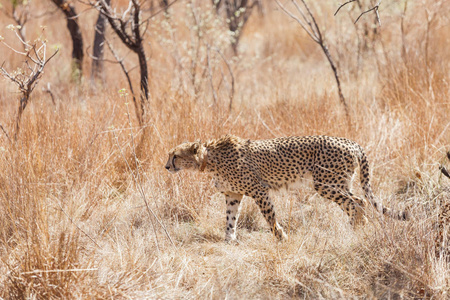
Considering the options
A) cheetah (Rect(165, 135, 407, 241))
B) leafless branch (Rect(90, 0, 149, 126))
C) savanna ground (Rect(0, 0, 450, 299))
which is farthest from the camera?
leafless branch (Rect(90, 0, 149, 126))

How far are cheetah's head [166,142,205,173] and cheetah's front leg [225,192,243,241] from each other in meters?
0.35

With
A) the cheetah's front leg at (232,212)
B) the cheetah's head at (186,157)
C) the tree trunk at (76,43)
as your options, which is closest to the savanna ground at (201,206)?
the cheetah's front leg at (232,212)

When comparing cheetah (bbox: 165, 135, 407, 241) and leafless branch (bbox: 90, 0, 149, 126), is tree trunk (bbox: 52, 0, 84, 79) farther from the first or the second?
cheetah (bbox: 165, 135, 407, 241)

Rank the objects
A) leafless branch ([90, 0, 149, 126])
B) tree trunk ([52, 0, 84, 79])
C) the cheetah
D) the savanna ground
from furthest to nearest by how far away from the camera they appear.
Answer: tree trunk ([52, 0, 84, 79]), leafless branch ([90, 0, 149, 126]), the cheetah, the savanna ground

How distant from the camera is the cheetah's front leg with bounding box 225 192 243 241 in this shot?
3605 mm

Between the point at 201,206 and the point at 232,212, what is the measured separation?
0.33m

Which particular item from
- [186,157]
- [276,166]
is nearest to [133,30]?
[186,157]

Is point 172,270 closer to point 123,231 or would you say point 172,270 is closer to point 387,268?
point 123,231

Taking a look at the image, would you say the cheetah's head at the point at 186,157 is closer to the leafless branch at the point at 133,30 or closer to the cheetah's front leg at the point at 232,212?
the cheetah's front leg at the point at 232,212

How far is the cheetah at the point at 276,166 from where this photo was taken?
3.51 m

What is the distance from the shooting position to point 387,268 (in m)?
2.86

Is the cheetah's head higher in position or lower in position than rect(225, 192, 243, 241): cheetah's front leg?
higher

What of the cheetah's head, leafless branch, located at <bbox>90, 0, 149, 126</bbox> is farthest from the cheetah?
leafless branch, located at <bbox>90, 0, 149, 126</bbox>

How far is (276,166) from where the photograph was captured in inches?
143
